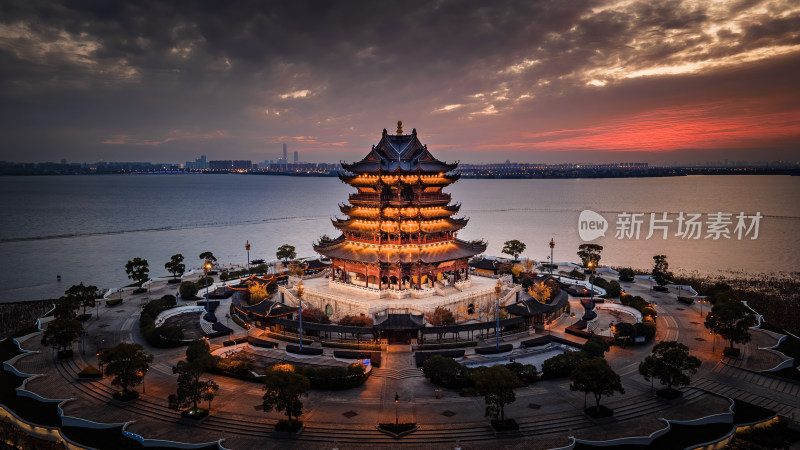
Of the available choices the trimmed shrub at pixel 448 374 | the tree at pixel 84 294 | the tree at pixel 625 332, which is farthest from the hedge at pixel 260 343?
the tree at pixel 625 332

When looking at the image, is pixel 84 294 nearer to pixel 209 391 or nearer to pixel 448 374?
pixel 209 391

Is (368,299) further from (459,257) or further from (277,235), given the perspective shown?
(277,235)

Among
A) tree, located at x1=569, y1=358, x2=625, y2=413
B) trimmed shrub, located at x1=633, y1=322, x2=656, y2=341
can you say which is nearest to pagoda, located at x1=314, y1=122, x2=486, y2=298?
trimmed shrub, located at x1=633, y1=322, x2=656, y2=341

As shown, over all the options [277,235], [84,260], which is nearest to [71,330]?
[84,260]

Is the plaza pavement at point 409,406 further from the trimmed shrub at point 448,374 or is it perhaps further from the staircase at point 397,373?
the trimmed shrub at point 448,374

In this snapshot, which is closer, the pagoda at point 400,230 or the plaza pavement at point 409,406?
the plaza pavement at point 409,406

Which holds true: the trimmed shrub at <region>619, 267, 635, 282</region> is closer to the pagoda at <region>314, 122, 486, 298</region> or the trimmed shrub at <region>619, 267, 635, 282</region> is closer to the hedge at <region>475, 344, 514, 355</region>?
the pagoda at <region>314, 122, 486, 298</region>

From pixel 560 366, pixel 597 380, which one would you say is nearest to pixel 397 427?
pixel 597 380

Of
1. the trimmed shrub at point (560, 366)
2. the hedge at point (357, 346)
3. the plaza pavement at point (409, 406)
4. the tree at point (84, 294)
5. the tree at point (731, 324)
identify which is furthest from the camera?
the tree at point (84, 294)
